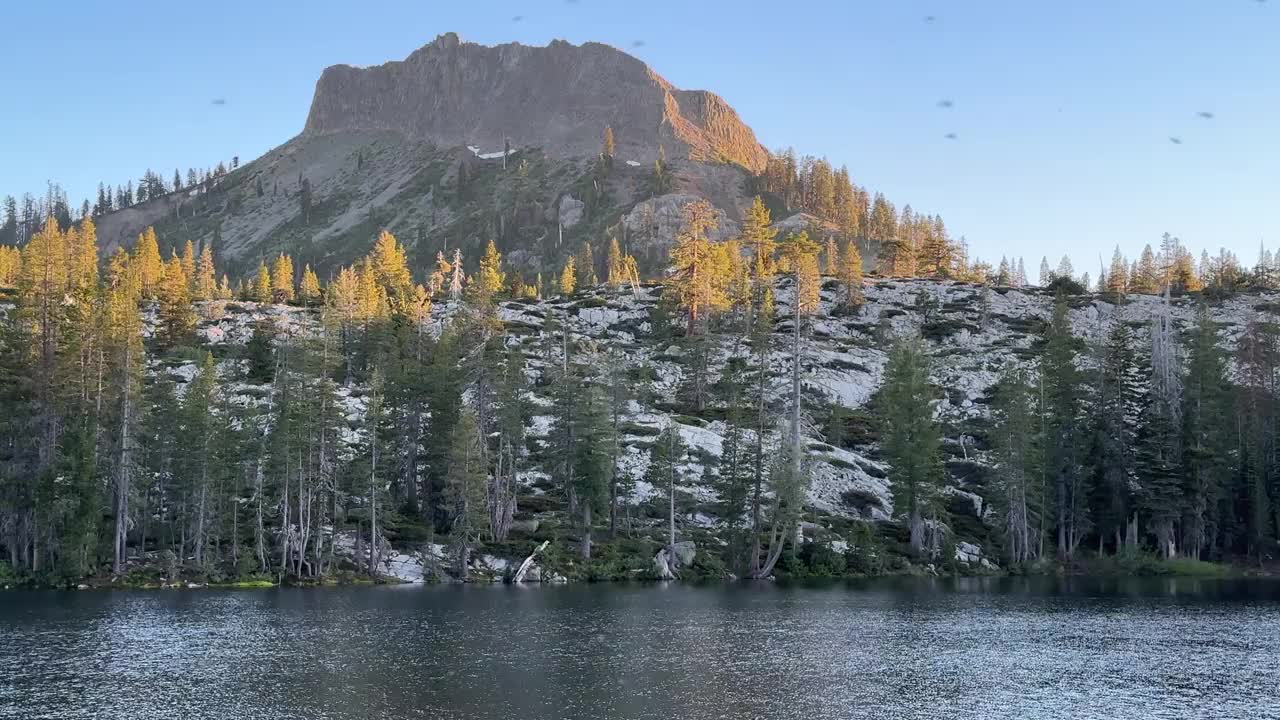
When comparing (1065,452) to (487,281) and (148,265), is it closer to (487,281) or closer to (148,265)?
(487,281)

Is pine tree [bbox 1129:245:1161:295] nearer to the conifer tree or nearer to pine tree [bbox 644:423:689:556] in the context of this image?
the conifer tree

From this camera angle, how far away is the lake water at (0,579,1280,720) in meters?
31.7

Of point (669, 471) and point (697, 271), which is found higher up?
point (697, 271)

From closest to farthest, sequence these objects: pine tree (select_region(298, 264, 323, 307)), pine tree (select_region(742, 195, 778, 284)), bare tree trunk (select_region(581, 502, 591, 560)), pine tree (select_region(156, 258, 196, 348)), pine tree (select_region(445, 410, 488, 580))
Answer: pine tree (select_region(445, 410, 488, 580)) < bare tree trunk (select_region(581, 502, 591, 560)) < pine tree (select_region(156, 258, 196, 348)) < pine tree (select_region(742, 195, 778, 284)) < pine tree (select_region(298, 264, 323, 307))

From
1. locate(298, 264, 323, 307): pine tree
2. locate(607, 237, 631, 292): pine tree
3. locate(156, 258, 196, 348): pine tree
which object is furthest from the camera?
locate(607, 237, 631, 292): pine tree

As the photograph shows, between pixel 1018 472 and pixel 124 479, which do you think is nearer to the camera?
pixel 124 479

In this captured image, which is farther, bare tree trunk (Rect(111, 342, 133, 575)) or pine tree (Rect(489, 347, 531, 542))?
pine tree (Rect(489, 347, 531, 542))

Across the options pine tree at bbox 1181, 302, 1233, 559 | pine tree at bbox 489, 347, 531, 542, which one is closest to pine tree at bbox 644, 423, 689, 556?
pine tree at bbox 489, 347, 531, 542

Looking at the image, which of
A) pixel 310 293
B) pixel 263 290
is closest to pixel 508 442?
pixel 263 290

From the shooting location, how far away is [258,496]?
7381cm

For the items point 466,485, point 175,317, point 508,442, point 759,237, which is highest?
point 759,237

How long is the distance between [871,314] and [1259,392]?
56746 mm

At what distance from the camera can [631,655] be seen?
133 feet

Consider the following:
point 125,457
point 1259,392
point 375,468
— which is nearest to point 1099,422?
point 1259,392
